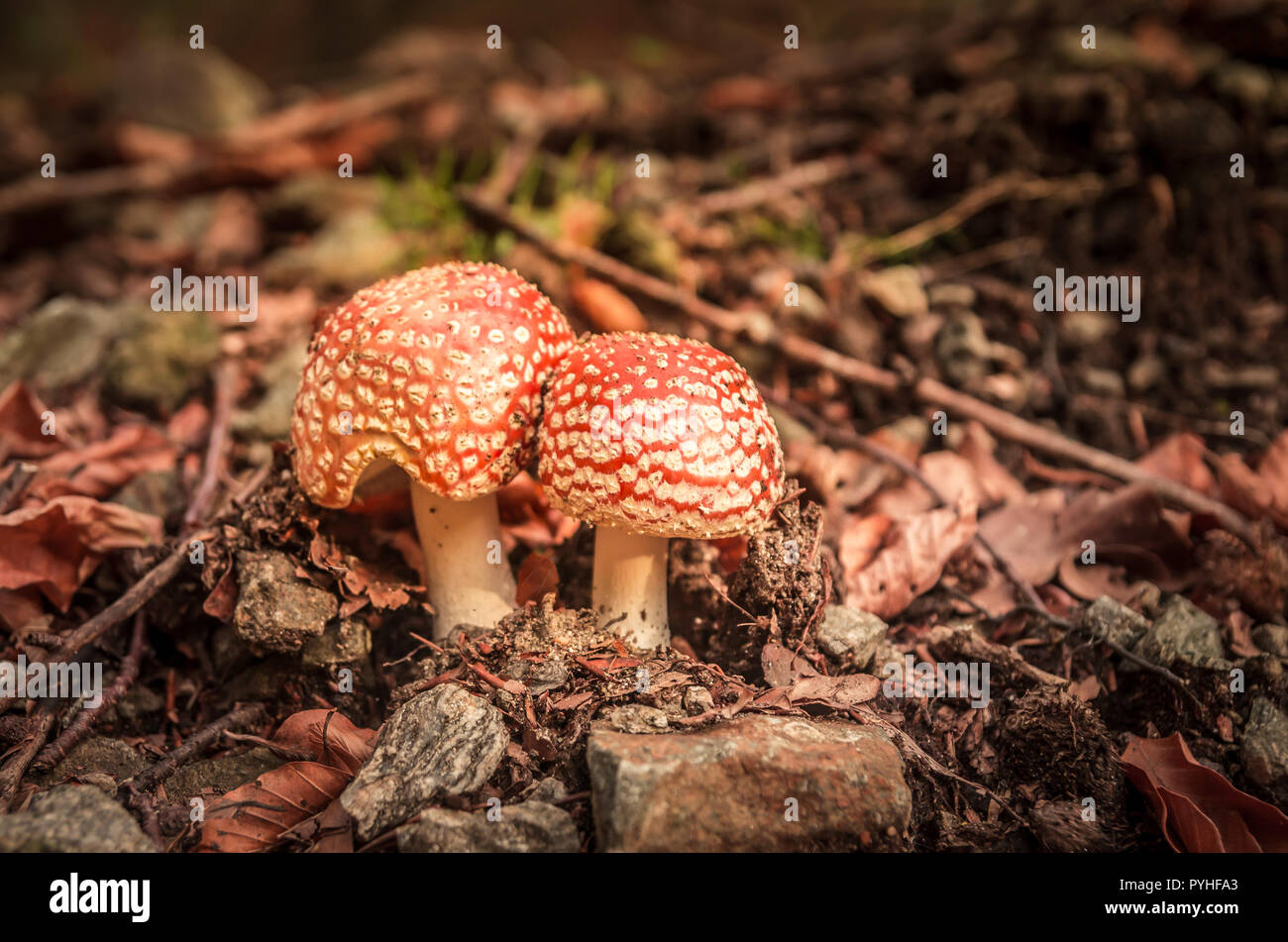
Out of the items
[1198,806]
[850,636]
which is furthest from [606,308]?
Answer: [1198,806]

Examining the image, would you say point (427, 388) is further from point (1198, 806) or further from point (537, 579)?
point (1198, 806)

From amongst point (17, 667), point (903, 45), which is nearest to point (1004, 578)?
point (17, 667)

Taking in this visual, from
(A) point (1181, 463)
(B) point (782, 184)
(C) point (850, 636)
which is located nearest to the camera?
(C) point (850, 636)

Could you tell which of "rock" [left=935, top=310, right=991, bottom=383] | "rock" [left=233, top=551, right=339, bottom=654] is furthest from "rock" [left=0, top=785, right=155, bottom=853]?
"rock" [left=935, top=310, right=991, bottom=383]

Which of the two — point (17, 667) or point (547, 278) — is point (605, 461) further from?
point (547, 278)

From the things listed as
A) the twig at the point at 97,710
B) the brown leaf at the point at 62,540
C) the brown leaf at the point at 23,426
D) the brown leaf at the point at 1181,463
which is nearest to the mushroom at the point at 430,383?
the twig at the point at 97,710
